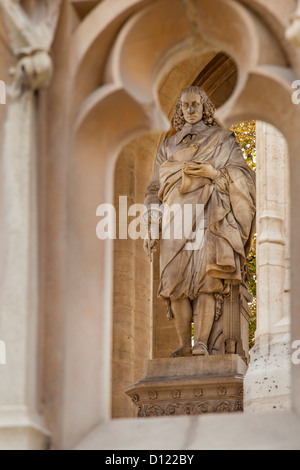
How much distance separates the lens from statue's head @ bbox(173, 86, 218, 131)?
31.0ft

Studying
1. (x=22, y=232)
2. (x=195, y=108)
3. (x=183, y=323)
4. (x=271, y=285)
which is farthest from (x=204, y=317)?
(x=22, y=232)

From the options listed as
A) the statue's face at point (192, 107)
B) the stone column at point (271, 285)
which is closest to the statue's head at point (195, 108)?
the statue's face at point (192, 107)

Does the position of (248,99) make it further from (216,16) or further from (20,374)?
(20,374)

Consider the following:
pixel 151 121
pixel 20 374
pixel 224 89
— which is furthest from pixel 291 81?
pixel 224 89

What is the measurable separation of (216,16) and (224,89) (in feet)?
22.5

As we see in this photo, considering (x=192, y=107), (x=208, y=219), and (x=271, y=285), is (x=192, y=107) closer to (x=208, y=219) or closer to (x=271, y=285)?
(x=208, y=219)

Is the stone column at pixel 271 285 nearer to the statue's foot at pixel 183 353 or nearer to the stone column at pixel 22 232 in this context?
the statue's foot at pixel 183 353

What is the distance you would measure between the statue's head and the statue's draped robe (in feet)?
0.43

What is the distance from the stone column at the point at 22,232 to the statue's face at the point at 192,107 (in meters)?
4.04

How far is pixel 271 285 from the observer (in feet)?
28.0

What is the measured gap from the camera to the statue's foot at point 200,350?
29.6 feet

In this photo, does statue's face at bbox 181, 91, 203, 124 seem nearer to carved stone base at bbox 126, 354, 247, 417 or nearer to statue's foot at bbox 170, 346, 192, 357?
statue's foot at bbox 170, 346, 192, 357

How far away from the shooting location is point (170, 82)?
1129 cm
